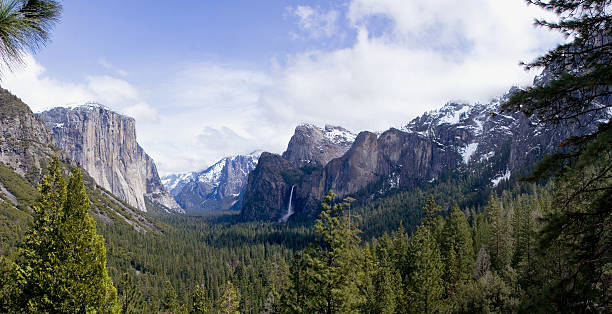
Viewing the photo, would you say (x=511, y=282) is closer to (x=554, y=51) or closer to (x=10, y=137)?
(x=554, y=51)

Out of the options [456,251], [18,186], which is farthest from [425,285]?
[18,186]

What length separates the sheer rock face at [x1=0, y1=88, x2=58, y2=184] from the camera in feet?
516

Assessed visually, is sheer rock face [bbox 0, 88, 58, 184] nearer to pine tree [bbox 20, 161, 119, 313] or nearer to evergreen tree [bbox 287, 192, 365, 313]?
pine tree [bbox 20, 161, 119, 313]

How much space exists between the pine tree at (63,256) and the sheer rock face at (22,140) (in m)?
172

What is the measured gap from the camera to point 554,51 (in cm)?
732

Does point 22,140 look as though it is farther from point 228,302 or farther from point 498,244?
point 498,244

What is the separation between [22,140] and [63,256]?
677 feet

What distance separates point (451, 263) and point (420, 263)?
31.4ft

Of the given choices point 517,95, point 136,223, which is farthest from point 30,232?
point 136,223

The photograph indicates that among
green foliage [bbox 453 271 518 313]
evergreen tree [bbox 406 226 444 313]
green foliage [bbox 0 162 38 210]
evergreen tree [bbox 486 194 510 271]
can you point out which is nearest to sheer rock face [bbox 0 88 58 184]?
green foliage [bbox 0 162 38 210]

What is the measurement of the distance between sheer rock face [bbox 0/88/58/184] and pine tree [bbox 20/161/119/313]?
171707 millimetres

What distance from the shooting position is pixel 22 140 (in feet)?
554

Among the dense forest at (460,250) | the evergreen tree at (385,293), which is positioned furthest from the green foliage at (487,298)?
the evergreen tree at (385,293)

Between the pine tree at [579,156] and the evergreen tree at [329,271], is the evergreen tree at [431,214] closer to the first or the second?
the evergreen tree at [329,271]
